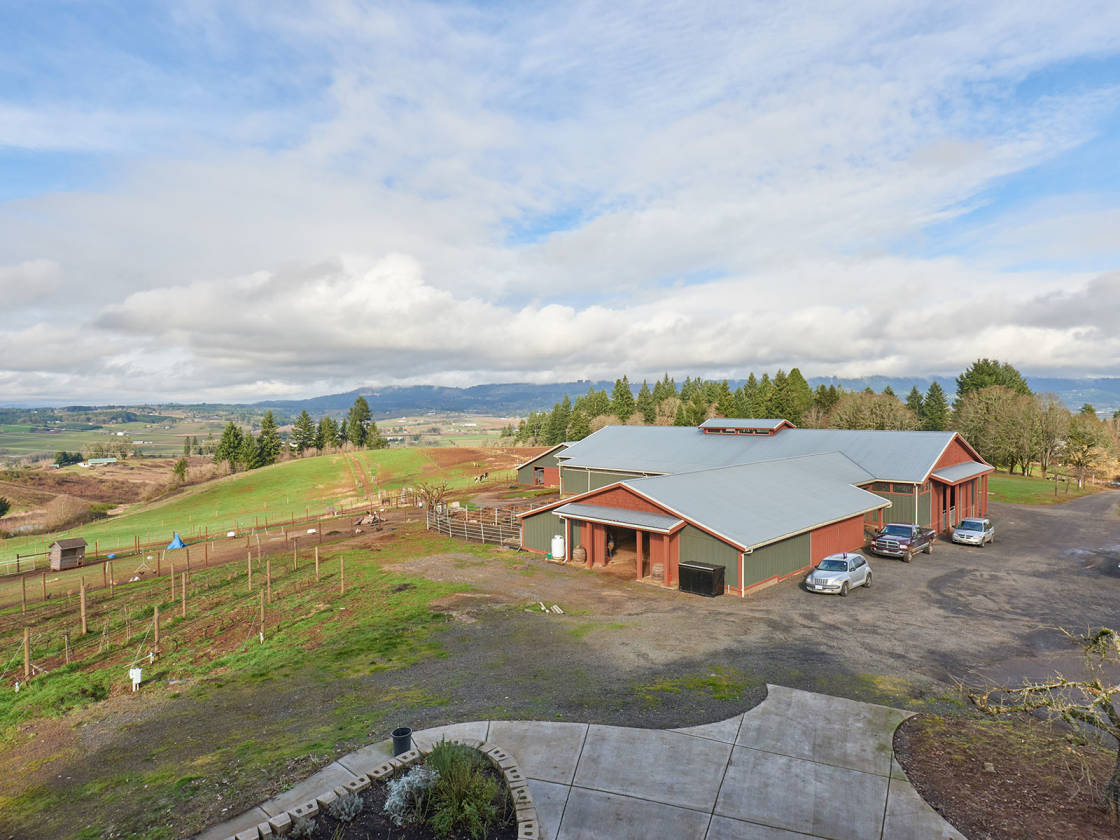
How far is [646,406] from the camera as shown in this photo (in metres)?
119

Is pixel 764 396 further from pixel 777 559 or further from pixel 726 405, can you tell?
pixel 777 559

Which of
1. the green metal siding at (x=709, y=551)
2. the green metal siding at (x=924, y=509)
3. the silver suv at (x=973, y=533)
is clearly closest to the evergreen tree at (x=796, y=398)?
the green metal siding at (x=924, y=509)

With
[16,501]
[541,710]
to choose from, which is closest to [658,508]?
[541,710]

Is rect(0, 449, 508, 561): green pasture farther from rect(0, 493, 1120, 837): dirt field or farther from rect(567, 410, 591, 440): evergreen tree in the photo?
rect(0, 493, 1120, 837): dirt field

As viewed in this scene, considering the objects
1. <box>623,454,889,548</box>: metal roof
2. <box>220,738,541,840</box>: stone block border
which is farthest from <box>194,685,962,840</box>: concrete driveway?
<box>623,454,889,548</box>: metal roof

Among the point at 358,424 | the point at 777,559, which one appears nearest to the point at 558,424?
the point at 358,424

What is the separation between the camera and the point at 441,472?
83562mm

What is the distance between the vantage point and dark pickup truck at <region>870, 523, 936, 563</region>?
30953mm

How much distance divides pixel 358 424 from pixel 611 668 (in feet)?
398

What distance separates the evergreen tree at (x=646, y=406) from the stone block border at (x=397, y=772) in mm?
105535

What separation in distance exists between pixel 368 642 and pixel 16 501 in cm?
9454

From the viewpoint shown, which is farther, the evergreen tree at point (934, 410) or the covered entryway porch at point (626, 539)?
the evergreen tree at point (934, 410)

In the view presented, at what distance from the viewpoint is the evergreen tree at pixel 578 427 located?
10806 cm

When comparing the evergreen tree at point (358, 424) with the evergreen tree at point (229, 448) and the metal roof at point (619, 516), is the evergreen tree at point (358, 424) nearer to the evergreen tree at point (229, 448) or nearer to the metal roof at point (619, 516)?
the evergreen tree at point (229, 448)
